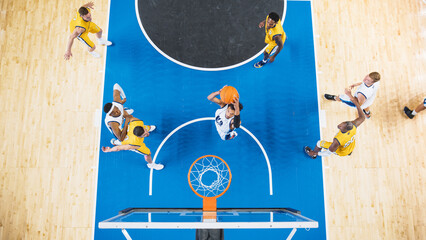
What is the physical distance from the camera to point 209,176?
555 cm

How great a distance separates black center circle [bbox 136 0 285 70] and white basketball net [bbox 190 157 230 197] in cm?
223

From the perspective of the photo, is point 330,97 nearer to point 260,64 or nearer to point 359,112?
point 359,112

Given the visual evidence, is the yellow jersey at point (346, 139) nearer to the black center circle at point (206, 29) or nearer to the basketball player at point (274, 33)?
the basketball player at point (274, 33)

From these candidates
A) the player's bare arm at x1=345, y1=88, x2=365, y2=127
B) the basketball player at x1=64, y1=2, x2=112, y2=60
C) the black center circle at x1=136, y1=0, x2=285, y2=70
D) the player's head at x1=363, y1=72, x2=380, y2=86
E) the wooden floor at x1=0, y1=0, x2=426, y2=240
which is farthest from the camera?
the black center circle at x1=136, y1=0, x2=285, y2=70

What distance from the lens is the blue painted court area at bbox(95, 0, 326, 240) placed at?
557 centimetres

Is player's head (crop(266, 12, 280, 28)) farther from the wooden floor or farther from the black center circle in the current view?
the wooden floor

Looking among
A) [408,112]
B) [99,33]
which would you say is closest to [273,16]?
[99,33]

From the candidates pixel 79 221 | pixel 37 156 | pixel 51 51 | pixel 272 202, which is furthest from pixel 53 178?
pixel 272 202

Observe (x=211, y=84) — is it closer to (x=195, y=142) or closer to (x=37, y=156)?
(x=195, y=142)

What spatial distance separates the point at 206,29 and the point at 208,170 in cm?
338

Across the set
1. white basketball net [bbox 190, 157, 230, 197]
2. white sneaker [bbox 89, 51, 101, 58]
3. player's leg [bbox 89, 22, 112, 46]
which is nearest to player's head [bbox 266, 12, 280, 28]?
white basketball net [bbox 190, 157, 230, 197]

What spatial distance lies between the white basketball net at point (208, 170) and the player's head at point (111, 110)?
1.99 metres

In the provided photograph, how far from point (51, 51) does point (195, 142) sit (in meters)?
4.16

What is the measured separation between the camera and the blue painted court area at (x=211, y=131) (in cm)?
557
